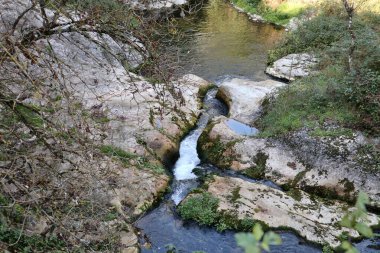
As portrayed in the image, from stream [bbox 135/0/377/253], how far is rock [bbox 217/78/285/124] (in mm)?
402

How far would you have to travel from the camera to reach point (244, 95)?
1514 centimetres

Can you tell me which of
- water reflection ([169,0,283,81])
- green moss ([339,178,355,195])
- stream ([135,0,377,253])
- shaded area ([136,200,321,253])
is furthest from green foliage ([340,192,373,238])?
water reflection ([169,0,283,81])

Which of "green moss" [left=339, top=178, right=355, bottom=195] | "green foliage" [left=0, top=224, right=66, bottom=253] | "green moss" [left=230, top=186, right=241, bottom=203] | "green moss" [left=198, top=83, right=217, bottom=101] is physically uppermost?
"green foliage" [left=0, top=224, right=66, bottom=253]

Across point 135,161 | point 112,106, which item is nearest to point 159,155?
point 135,161

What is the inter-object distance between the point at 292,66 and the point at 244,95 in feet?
12.1

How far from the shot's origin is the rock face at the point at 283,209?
877 cm

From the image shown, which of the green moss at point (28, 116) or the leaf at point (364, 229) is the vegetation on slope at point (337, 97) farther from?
the leaf at point (364, 229)

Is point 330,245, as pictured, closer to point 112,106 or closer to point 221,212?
point 221,212

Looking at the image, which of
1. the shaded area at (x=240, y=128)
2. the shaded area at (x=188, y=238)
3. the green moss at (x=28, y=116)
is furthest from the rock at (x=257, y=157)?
the green moss at (x=28, y=116)

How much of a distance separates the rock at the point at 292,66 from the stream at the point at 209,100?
604 mm

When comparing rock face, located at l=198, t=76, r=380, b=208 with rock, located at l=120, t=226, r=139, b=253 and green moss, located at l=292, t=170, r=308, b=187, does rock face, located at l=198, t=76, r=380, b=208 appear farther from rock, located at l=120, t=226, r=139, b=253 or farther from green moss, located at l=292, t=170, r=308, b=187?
rock, located at l=120, t=226, r=139, b=253

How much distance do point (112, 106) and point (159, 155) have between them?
2.37 m

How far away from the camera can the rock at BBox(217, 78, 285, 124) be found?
14.1 meters

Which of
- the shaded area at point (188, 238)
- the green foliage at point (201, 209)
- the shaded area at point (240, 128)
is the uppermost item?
the shaded area at point (240, 128)
